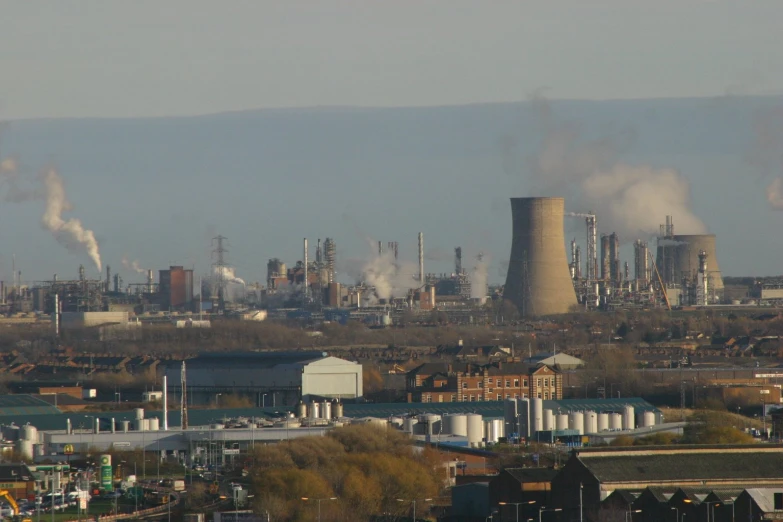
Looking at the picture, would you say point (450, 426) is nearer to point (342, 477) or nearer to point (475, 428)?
point (475, 428)

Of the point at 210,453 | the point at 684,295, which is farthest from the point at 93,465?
the point at 684,295

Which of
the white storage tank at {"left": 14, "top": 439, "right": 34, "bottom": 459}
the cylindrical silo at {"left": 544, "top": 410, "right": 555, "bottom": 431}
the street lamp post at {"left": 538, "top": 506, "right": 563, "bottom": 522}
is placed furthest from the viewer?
the cylindrical silo at {"left": 544, "top": 410, "right": 555, "bottom": 431}

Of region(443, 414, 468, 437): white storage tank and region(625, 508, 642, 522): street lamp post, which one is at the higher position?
region(443, 414, 468, 437): white storage tank

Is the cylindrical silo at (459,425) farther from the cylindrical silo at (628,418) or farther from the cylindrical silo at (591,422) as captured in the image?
the cylindrical silo at (628,418)

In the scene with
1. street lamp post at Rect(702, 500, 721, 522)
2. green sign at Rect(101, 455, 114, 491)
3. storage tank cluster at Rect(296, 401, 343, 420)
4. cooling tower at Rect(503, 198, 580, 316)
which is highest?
cooling tower at Rect(503, 198, 580, 316)

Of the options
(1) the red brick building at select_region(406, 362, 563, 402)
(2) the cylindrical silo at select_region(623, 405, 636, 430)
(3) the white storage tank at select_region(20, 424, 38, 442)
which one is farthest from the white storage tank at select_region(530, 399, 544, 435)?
(3) the white storage tank at select_region(20, 424, 38, 442)

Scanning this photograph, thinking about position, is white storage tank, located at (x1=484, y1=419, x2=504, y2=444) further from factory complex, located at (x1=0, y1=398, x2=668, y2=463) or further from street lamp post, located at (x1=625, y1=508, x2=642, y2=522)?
street lamp post, located at (x1=625, y1=508, x2=642, y2=522)
